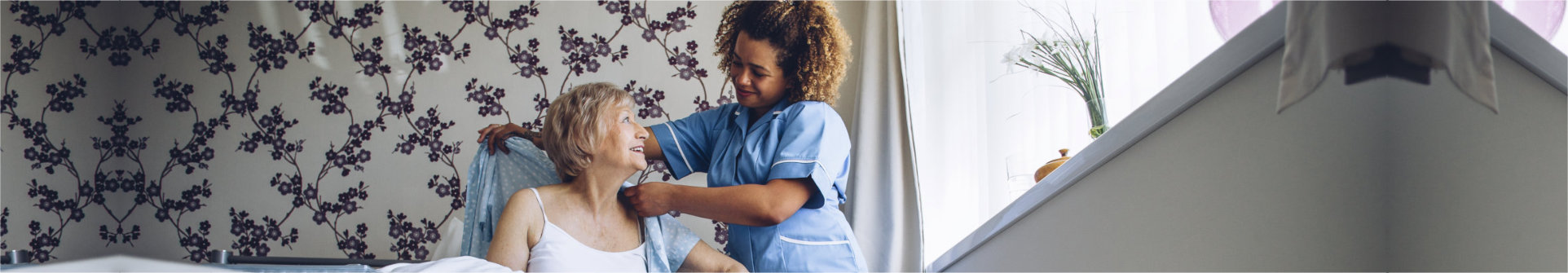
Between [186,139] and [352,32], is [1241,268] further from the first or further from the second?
[186,139]

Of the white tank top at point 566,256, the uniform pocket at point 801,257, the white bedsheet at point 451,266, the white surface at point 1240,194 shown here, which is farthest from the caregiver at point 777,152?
the white surface at point 1240,194

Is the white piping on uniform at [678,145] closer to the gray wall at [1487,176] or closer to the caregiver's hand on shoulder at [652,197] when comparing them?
the caregiver's hand on shoulder at [652,197]

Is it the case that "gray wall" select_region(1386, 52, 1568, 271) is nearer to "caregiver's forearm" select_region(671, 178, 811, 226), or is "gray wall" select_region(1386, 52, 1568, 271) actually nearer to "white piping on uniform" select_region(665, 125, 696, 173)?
"caregiver's forearm" select_region(671, 178, 811, 226)

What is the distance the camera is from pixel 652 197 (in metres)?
1.79

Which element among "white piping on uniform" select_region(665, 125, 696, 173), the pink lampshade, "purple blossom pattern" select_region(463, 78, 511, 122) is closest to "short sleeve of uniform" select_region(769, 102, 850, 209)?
"white piping on uniform" select_region(665, 125, 696, 173)

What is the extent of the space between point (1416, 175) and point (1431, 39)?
0.34 m

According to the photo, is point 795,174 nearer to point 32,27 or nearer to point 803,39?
point 803,39

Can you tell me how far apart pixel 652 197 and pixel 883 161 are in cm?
110

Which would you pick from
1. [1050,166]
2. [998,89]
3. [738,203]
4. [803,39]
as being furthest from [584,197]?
[998,89]

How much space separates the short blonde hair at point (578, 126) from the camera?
5.69ft

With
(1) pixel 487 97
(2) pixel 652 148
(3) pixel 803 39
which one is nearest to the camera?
(3) pixel 803 39

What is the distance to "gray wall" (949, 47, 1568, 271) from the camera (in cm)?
101

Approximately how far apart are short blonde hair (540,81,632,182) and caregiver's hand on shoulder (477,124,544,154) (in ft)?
0.70

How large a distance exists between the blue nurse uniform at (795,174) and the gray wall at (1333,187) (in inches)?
17.7
